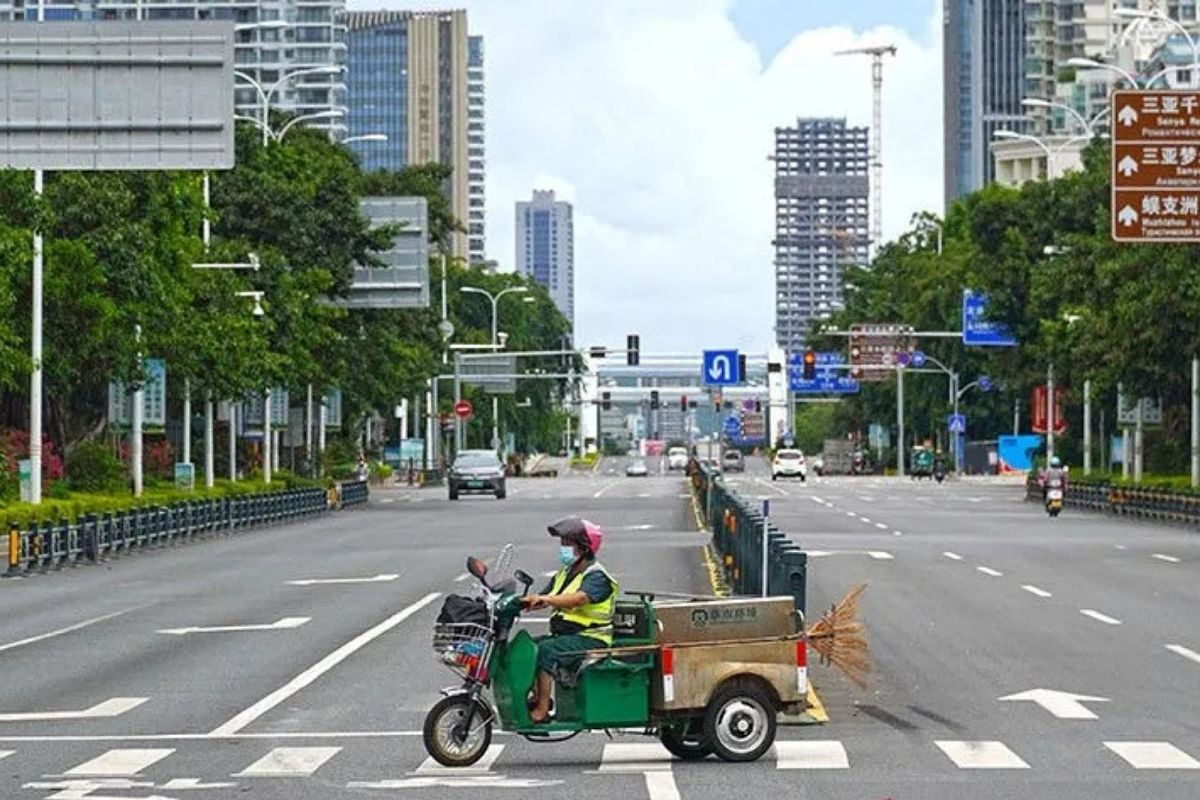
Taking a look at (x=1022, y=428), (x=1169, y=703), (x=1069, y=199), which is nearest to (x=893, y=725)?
(x=1169, y=703)

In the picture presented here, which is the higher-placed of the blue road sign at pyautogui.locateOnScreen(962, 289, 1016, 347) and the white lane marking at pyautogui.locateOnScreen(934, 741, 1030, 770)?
the blue road sign at pyautogui.locateOnScreen(962, 289, 1016, 347)

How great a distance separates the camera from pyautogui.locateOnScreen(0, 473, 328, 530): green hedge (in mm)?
50219

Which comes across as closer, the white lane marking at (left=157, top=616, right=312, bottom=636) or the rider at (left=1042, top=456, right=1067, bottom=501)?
the white lane marking at (left=157, top=616, right=312, bottom=636)

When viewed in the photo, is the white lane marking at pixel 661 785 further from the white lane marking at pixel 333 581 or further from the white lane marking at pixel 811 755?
the white lane marking at pixel 333 581

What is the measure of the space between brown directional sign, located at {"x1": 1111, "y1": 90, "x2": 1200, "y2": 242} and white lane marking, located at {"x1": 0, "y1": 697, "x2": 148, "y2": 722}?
31.4 meters

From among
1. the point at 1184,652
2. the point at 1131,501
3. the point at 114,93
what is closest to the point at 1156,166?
the point at 114,93

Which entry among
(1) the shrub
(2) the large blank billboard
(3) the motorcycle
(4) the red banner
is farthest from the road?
(4) the red banner

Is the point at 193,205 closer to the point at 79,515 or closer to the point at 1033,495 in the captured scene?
the point at 79,515

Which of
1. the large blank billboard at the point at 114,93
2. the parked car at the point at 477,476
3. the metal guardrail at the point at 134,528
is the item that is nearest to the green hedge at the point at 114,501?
the metal guardrail at the point at 134,528

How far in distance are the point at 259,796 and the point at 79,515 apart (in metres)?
36.4

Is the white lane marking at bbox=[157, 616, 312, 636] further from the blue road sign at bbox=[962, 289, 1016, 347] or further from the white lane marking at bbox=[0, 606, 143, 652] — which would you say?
the blue road sign at bbox=[962, 289, 1016, 347]

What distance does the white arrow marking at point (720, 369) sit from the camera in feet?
196

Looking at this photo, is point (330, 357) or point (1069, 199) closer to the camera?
point (330, 357)

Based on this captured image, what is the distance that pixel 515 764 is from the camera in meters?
17.9
